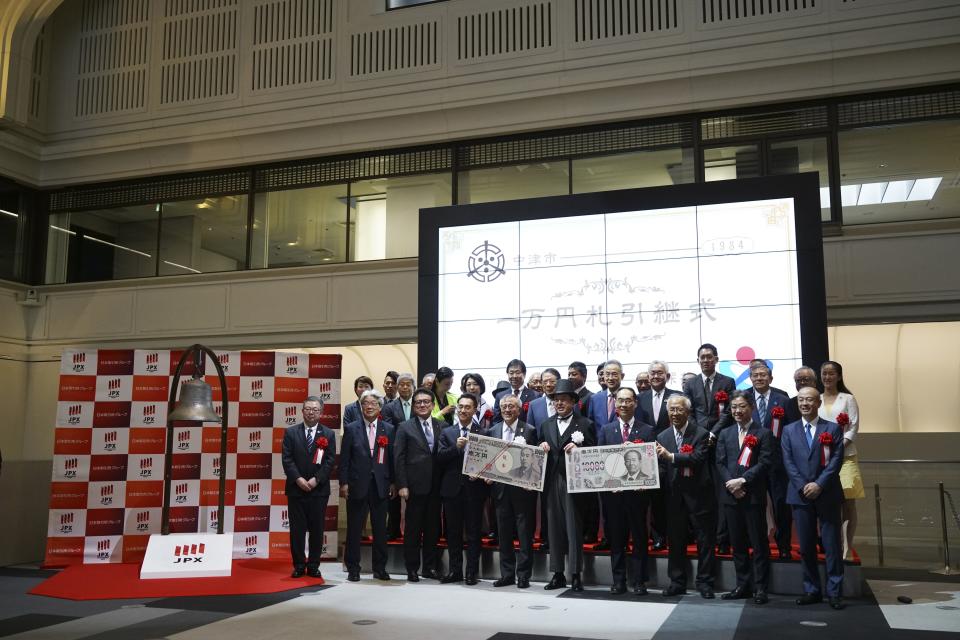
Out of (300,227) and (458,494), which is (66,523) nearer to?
(458,494)

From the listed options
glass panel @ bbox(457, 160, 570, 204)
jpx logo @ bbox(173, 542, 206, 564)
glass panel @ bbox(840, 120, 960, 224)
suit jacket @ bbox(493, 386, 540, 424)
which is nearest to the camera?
jpx logo @ bbox(173, 542, 206, 564)

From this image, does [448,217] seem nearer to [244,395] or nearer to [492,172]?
[492,172]

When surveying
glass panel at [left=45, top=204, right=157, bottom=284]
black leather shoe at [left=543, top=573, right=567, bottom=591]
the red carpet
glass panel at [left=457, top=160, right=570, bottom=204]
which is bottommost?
the red carpet

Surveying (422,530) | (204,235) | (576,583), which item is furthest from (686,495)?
(204,235)

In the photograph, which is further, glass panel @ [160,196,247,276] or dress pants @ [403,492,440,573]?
glass panel @ [160,196,247,276]

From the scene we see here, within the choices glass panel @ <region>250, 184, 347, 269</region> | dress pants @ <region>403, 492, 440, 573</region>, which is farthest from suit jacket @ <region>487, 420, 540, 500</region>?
glass panel @ <region>250, 184, 347, 269</region>

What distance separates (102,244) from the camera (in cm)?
1316

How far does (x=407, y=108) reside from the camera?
11484 millimetres

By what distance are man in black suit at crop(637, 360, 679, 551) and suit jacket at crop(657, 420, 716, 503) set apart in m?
0.50

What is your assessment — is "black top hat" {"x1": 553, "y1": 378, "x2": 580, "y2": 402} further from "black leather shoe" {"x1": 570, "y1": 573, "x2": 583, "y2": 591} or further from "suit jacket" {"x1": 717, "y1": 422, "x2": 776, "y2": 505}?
"black leather shoe" {"x1": 570, "y1": 573, "x2": 583, "y2": 591}

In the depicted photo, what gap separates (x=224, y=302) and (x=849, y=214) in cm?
822

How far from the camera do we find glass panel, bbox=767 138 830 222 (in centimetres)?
1004

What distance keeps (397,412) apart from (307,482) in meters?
1.18

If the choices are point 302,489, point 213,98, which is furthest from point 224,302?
point 302,489
